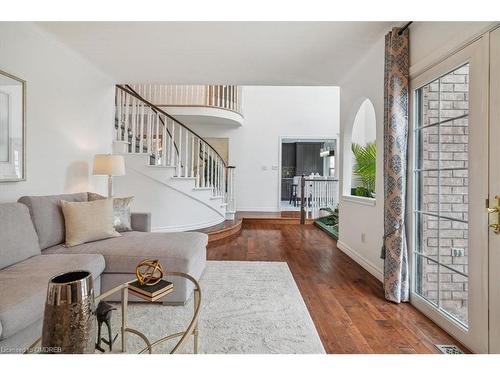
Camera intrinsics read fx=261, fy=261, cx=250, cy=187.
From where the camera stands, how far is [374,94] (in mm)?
2973

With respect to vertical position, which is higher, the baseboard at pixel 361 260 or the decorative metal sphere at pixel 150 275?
the decorative metal sphere at pixel 150 275

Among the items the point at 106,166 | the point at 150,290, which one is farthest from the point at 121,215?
the point at 150,290

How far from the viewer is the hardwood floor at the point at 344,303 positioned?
1.73m

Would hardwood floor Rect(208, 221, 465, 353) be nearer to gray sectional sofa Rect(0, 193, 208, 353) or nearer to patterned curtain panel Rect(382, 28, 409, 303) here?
patterned curtain panel Rect(382, 28, 409, 303)

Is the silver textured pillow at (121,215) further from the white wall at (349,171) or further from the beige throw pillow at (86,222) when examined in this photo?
the white wall at (349,171)

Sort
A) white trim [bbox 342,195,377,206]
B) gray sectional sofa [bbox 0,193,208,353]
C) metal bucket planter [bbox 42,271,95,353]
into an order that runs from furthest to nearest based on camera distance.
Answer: white trim [bbox 342,195,377,206] < gray sectional sofa [bbox 0,193,208,353] < metal bucket planter [bbox 42,271,95,353]

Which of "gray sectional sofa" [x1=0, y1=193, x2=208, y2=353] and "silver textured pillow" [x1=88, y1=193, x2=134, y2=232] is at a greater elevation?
"silver textured pillow" [x1=88, y1=193, x2=134, y2=232]

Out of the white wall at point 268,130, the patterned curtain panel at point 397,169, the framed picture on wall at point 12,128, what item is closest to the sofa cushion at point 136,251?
the framed picture on wall at point 12,128

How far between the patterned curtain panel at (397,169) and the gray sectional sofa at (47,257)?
5.84ft

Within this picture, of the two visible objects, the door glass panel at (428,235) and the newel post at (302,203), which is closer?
the door glass panel at (428,235)

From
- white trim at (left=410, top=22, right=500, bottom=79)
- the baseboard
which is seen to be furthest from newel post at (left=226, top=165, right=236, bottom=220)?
white trim at (left=410, top=22, right=500, bottom=79)

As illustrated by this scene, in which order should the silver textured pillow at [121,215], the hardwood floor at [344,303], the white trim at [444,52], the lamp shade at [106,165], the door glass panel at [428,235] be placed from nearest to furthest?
the white trim at [444,52] → the hardwood floor at [344,303] → the door glass panel at [428,235] → the silver textured pillow at [121,215] → the lamp shade at [106,165]

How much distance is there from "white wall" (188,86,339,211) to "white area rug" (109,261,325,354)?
4640 millimetres

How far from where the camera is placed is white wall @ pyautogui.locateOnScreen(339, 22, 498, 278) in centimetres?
188
